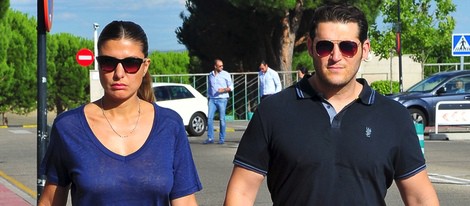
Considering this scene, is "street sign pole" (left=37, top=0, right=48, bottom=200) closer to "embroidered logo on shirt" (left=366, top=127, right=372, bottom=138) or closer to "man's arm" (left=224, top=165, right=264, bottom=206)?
"man's arm" (left=224, top=165, right=264, bottom=206)

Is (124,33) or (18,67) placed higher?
(18,67)

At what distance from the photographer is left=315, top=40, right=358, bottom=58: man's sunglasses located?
12.8 feet

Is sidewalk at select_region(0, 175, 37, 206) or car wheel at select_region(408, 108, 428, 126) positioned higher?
car wheel at select_region(408, 108, 428, 126)

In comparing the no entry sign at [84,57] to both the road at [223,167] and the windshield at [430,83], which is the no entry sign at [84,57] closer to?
the road at [223,167]

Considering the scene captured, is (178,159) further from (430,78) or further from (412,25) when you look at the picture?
(412,25)

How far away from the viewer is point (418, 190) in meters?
4.00

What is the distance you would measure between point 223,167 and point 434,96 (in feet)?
31.2

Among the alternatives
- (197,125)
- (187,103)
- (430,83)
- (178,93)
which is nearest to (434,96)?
(430,83)

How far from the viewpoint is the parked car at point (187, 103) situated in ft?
79.0

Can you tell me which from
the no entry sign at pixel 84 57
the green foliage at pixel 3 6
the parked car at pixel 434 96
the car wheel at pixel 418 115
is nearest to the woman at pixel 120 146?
the parked car at pixel 434 96

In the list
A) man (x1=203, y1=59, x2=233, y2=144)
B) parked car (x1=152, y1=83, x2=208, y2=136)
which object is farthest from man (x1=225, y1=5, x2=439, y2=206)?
parked car (x1=152, y1=83, x2=208, y2=136)

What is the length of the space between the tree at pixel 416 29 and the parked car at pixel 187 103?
100ft

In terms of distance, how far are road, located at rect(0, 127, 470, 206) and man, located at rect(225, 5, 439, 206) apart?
7.11 metres

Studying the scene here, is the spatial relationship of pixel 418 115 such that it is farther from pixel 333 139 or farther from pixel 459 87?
pixel 333 139
